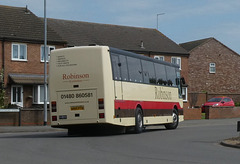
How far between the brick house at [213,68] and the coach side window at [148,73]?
3926cm

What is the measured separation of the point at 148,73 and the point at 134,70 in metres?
1.83

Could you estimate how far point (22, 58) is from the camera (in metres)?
41.6

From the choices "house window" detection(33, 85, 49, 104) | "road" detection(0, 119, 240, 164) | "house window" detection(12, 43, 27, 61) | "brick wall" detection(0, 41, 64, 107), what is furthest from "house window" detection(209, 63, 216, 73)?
"road" detection(0, 119, 240, 164)

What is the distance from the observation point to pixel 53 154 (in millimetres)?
13664

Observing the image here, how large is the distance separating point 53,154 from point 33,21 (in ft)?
104

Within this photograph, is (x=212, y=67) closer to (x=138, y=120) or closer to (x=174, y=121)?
(x=174, y=121)

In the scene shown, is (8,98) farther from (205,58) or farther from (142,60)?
(205,58)

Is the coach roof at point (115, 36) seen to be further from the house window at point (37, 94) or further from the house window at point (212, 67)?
the house window at point (212, 67)

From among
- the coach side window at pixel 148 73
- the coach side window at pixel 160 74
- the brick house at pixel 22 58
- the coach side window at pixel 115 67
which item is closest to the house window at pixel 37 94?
the brick house at pixel 22 58

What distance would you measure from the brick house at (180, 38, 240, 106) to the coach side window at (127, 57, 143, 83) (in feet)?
135

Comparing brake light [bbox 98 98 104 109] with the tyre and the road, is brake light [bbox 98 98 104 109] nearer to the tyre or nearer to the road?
the road

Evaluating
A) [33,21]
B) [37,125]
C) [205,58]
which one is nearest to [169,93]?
[37,125]

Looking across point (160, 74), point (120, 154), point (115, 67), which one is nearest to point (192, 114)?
point (160, 74)

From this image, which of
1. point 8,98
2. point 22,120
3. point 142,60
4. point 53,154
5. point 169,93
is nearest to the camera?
point 53,154
